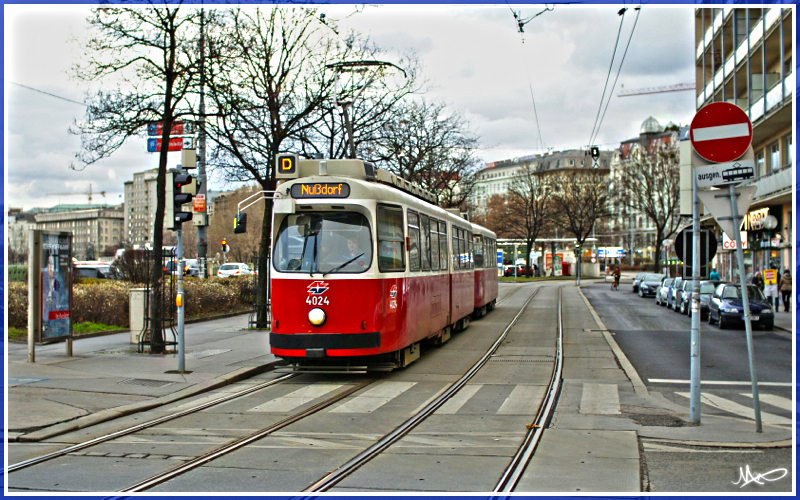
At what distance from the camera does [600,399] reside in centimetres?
1043

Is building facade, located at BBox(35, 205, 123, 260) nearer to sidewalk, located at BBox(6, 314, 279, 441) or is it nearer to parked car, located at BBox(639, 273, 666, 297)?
parked car, located at BBox(639, 273, 666, 297)

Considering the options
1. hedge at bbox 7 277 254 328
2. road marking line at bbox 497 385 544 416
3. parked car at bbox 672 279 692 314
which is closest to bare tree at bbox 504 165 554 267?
parked car at bbox 672 279 692 314

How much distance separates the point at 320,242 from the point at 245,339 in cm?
702

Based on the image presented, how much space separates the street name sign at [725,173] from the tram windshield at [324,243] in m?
5.36

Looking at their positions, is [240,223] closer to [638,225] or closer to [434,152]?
[434,152]

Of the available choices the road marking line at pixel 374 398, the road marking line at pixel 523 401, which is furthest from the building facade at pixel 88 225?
the road marking line at pixel 523 401

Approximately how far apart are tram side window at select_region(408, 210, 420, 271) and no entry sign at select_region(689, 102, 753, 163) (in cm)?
605

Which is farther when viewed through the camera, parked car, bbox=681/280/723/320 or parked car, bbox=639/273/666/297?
parked car, bbox=639/273/666/297

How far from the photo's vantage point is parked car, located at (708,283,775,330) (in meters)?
23.0

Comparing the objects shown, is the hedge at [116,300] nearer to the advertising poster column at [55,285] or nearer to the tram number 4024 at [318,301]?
the advertising poster column at [55,285]

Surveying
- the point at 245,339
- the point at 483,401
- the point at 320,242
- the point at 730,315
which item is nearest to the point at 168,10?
the point at 320,242

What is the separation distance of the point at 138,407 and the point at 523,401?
203 inches

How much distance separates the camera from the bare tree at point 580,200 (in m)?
68.2

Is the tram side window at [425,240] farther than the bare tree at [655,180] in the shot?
No
